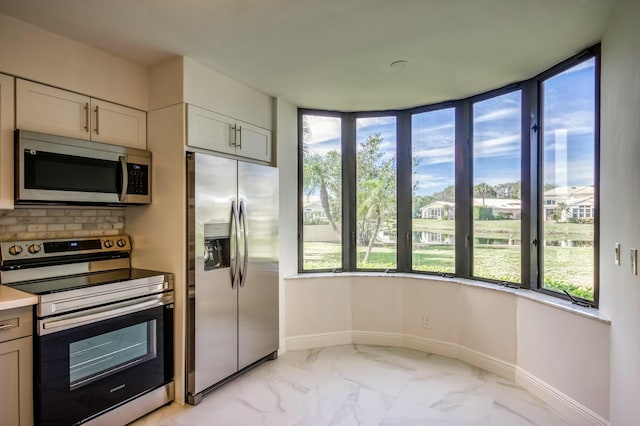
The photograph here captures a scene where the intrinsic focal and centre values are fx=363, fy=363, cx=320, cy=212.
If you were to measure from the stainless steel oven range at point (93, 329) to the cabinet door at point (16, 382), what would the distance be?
38 mm

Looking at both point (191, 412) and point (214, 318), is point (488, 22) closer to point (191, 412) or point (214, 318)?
point (214, 318)

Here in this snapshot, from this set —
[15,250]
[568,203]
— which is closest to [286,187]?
[15,250]

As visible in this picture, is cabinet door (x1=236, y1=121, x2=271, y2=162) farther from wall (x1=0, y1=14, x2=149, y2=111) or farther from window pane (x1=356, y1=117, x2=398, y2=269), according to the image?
window pane (x1=356, y1=117, x2=398, y2=269)

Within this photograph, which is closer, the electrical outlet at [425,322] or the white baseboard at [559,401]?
the white baseboard at [559,401]

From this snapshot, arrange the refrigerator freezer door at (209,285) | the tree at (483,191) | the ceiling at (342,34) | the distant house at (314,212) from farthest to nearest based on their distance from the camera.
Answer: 1. the distant house at (314,212)
2. the tree at (483,191)
3. the refrigerator freezer door at (209,285)
4. the ceiling at (342,34)

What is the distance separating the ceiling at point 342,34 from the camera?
1952 millimetres

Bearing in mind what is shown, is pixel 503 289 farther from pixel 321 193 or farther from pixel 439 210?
pixel 321 193

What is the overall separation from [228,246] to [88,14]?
170cm

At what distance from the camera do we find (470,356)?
328cm

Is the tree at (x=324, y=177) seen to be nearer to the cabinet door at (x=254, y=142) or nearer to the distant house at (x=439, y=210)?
the cabinet door at (x=254, y=142)

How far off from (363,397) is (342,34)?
251cm

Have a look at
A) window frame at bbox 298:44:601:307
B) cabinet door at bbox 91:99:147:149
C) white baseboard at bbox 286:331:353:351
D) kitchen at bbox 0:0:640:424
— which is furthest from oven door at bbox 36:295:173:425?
window frame at bbox 298:44:601:307

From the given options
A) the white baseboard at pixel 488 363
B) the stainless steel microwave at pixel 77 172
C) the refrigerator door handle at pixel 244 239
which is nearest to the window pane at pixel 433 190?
the white baseboard at pixel 488 363

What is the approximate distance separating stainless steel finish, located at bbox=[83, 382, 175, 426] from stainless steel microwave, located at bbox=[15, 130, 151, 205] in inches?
52.0
